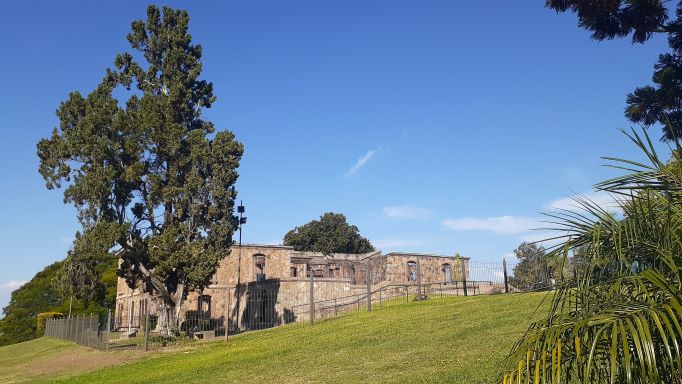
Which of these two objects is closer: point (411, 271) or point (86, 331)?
point (86, 331)

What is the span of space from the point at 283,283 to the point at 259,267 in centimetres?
732

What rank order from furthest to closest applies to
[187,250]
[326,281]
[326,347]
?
[326,281] → [187,250] → [326,347]

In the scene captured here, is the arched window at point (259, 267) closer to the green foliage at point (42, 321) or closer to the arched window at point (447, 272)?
the arched window at point (447, 272)

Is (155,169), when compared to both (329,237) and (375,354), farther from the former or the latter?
(329,237)

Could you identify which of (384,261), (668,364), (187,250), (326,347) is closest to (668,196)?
(668,364)

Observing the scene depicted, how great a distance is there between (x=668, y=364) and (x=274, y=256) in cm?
4362

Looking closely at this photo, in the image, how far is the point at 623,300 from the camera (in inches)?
106

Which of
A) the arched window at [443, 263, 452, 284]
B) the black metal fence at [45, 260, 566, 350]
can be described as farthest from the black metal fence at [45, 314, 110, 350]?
the arched window at [443, 263, 452, 284]

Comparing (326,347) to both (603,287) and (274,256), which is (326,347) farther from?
(274,256)

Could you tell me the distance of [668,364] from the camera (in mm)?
2412

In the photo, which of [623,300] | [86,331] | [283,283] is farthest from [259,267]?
[623,300]

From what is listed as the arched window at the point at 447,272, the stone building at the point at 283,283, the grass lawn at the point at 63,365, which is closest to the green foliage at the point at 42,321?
the stone building at the point at 283,283

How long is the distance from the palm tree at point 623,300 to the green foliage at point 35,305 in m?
59.3

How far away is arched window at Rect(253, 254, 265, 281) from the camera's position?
44.2m
